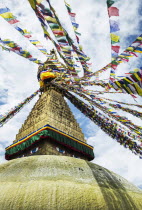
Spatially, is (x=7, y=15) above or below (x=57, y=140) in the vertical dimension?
above

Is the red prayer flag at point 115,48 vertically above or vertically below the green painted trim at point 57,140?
above

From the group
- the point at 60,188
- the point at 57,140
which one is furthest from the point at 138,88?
the point at 57,140

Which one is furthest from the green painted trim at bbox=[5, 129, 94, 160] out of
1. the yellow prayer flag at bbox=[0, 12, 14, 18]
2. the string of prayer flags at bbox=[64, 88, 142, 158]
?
the yellow prayer flag at bbox=[0, 12, 14, 18]

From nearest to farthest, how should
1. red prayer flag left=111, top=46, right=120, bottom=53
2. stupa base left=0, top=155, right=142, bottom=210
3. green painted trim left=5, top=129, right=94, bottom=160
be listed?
stupa base left=0, top=155, right=142, bottom=210, red prayer flag left=111, top=46, right=120, bottom=53, green painted trim left=5, top=129, right=94, bottom=160

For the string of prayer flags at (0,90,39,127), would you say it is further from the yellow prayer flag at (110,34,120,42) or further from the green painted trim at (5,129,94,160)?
the yellow prayer flag at (110,34,120,42)

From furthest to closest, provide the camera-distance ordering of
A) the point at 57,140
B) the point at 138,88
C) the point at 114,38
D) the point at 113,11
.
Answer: the point at 57,140, the point at 114,38, the point at 138,88, the point at 113,11

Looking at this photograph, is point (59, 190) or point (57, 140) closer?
point (59, 190)

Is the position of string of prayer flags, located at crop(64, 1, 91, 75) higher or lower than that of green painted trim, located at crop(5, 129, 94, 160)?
higher

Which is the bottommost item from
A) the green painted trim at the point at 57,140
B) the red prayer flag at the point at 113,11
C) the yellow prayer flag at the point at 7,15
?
the green painted trim at the point at 57,140

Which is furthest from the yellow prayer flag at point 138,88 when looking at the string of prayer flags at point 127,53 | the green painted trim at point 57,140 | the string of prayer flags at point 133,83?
the green painted trim at point 57,140

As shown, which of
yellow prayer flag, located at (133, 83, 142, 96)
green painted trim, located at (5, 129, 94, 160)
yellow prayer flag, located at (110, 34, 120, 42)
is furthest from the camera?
green painted trim, located at (5, 129, 94, 160)

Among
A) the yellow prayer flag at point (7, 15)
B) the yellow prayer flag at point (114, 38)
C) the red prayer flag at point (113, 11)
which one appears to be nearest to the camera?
the red prayer flag at point (113, 11)

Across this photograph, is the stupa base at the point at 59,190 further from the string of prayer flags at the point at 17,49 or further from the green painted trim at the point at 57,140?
the string of prayer flags at the point at 17,49

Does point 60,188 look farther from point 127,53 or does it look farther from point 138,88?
point 127,53
